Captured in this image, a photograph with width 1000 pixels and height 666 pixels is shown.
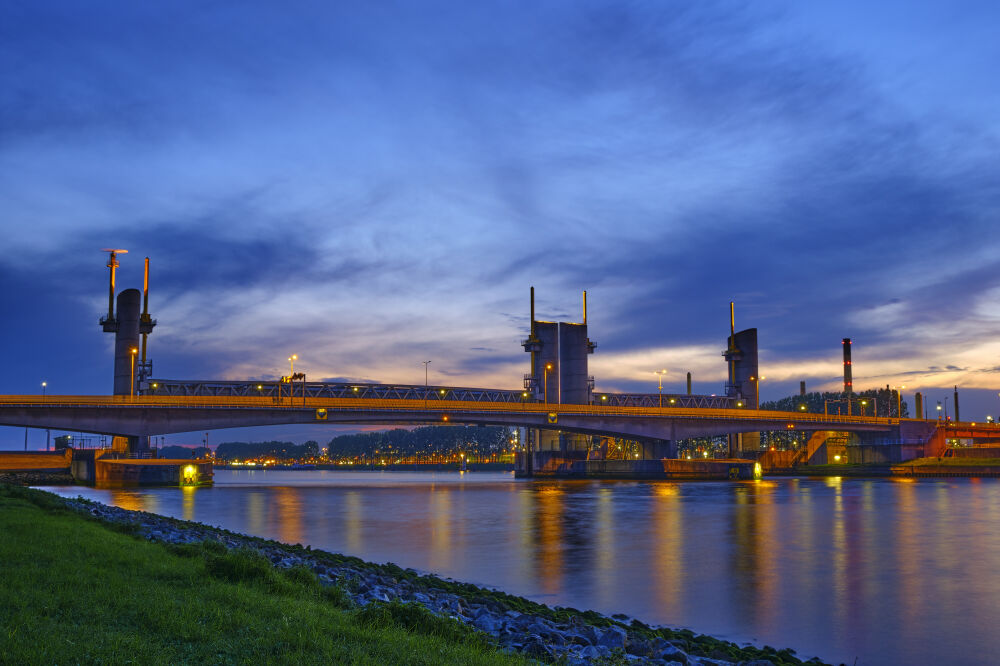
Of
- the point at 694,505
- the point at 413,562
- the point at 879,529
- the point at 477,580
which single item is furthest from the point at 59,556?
the point at 694,505

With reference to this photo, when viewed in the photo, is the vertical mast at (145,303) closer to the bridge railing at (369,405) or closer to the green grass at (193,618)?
the bridge railing at (369,405)

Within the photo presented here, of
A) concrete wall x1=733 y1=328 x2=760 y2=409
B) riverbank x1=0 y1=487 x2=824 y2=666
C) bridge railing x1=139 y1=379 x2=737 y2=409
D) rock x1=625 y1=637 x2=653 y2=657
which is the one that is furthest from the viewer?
concrete wall x1=733 y1=328 x2=760 y2=409

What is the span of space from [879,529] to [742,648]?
99.4 feet

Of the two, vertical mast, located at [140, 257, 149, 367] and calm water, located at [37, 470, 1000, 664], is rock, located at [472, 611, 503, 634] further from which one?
vertical mast, located at [140, 257, 149, 367]

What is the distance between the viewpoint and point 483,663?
30.5 feet

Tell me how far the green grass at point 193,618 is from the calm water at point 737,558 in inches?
346

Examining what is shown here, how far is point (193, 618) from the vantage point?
10.9 meters

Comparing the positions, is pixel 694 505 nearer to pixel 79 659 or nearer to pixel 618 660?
pixel 618 660

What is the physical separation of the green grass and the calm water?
880 centimetres

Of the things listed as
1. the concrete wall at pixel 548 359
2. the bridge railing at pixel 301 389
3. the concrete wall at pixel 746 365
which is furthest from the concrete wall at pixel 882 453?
the concrete wall at pixel 548 359

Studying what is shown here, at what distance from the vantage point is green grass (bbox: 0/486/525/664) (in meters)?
9.16

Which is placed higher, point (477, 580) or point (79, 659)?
point (79, 659)

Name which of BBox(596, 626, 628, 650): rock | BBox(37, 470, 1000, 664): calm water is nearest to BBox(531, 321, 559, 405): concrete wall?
BBox(37, 470, 1000, 664): calm water

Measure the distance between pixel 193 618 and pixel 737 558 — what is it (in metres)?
23.8
